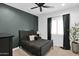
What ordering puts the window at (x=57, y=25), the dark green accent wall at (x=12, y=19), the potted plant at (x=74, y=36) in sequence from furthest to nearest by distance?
the dark green accent wall at (x=12, y=19) < the potted plant at (x=74, y=36) < the window at (x=57, y=25)

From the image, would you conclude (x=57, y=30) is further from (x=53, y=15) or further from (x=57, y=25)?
(x=53, y=15)

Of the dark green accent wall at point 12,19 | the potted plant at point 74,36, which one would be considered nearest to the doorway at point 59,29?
the potted plant at point 74,36

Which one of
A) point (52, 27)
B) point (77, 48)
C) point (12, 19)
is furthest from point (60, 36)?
point (12, 19)

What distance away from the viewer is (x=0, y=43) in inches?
35.2

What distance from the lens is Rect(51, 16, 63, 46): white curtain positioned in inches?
65.7

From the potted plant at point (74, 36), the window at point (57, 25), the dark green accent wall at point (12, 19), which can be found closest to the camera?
the window at point (57, 25)

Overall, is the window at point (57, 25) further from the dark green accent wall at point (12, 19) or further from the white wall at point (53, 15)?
the dark green accent wall at point (12, 19)

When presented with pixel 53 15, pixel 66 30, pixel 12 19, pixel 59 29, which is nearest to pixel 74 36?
pixel 66 30

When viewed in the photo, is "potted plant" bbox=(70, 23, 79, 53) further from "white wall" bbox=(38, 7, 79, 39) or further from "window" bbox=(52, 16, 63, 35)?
"window" bbox=(52, 16, 63, 35)

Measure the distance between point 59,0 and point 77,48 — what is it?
5.12ft

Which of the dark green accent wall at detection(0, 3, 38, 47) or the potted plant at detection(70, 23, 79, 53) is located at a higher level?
the dark green accent wall at detection(0, 3, 38, 47)

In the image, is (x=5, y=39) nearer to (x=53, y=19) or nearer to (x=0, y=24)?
(x=53, y=19)

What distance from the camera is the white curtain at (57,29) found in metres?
1.67

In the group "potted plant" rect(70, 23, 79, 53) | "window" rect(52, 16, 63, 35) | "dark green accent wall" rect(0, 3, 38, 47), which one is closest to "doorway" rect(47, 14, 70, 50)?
"window" rect(52, 16, 63, 35)
